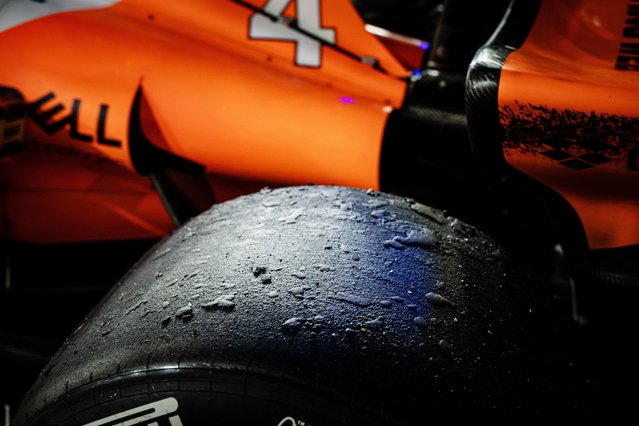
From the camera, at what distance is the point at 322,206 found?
0.86 metres

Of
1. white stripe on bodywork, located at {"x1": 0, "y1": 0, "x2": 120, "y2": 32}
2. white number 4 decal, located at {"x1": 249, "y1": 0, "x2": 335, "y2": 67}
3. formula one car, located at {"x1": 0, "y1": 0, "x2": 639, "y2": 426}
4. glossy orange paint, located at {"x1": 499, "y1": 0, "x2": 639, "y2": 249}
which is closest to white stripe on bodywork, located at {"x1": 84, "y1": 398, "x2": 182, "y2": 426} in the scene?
formula one car, located at {"x1": 0, "y1": 0, "x2": 639, "y2": 426}

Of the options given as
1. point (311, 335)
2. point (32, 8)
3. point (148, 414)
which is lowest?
point (148, 414)

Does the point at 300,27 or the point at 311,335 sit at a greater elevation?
the point at 300,27

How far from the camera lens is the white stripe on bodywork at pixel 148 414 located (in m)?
0.63

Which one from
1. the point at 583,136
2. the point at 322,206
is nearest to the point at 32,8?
the point at 322,206

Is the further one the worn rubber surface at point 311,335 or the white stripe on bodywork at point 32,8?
the white stripe on bodywork at point 32,8

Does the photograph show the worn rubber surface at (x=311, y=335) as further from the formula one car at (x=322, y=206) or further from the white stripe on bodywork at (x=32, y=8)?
the white stripe on bodywork at (x=32, y=8)

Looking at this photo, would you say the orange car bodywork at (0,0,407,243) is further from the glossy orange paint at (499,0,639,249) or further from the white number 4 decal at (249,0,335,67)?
the glossy orange paint at (499,0,639,249)

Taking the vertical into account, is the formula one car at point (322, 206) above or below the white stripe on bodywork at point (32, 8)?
below

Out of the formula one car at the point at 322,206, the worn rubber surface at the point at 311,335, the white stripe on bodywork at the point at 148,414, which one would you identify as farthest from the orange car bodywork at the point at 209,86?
the white stripe on bodywork at the point at 148,414

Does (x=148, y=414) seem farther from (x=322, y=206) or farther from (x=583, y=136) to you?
(x=583, y=136)

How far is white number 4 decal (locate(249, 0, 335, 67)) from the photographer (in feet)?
3.92

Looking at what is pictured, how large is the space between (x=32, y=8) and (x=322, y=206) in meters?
0.79

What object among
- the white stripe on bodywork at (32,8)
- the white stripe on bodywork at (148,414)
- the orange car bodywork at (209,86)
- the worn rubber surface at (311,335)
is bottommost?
the white stripe on bodywork at (148,414)
